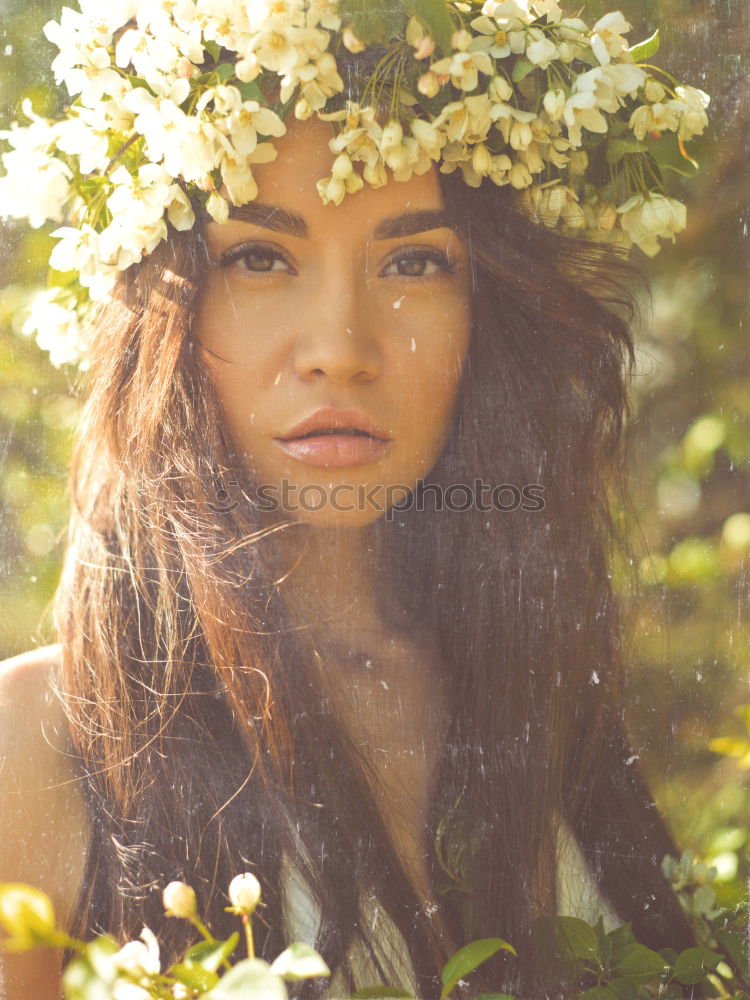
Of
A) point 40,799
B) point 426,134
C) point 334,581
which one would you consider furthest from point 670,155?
point 40,799

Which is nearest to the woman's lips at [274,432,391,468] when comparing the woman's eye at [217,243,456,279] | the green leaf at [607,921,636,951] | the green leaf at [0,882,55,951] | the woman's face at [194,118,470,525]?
the woman's face at [194,118,470,525]

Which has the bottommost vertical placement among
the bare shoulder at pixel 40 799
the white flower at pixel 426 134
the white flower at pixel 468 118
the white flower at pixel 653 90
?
the bare shoulder at pixel 40 799

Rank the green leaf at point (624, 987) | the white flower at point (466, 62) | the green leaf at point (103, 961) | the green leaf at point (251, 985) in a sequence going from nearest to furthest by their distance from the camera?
the green leaf at point (251, 985) < the green leaf at point (103, 961) < the white flower at point (466, 62) < the green leaf at point (624, 987)

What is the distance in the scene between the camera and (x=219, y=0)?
1.00 metres

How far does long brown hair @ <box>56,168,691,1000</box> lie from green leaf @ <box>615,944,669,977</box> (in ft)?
0.14

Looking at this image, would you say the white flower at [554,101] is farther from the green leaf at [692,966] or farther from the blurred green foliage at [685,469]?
the green leaf at [692,966]

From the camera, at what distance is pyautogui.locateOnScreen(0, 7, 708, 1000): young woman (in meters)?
1.08

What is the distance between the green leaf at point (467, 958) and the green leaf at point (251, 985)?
0.28 metres

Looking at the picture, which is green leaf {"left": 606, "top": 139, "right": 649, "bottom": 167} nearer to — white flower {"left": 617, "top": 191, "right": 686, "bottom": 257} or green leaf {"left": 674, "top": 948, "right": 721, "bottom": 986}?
white flower {"left": 617, "top": 191, "right": 686, "bottom": 257}

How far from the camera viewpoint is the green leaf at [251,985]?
2.68 ft

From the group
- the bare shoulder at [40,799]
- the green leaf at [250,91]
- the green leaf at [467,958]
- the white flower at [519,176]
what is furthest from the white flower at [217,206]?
the green leaf at [467,958]

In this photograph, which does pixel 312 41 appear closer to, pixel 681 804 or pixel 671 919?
pixel 681 804

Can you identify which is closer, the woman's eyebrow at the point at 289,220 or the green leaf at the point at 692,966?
the woman's eyebrow at the point at 289,220

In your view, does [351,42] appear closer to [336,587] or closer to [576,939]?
[336,587]
